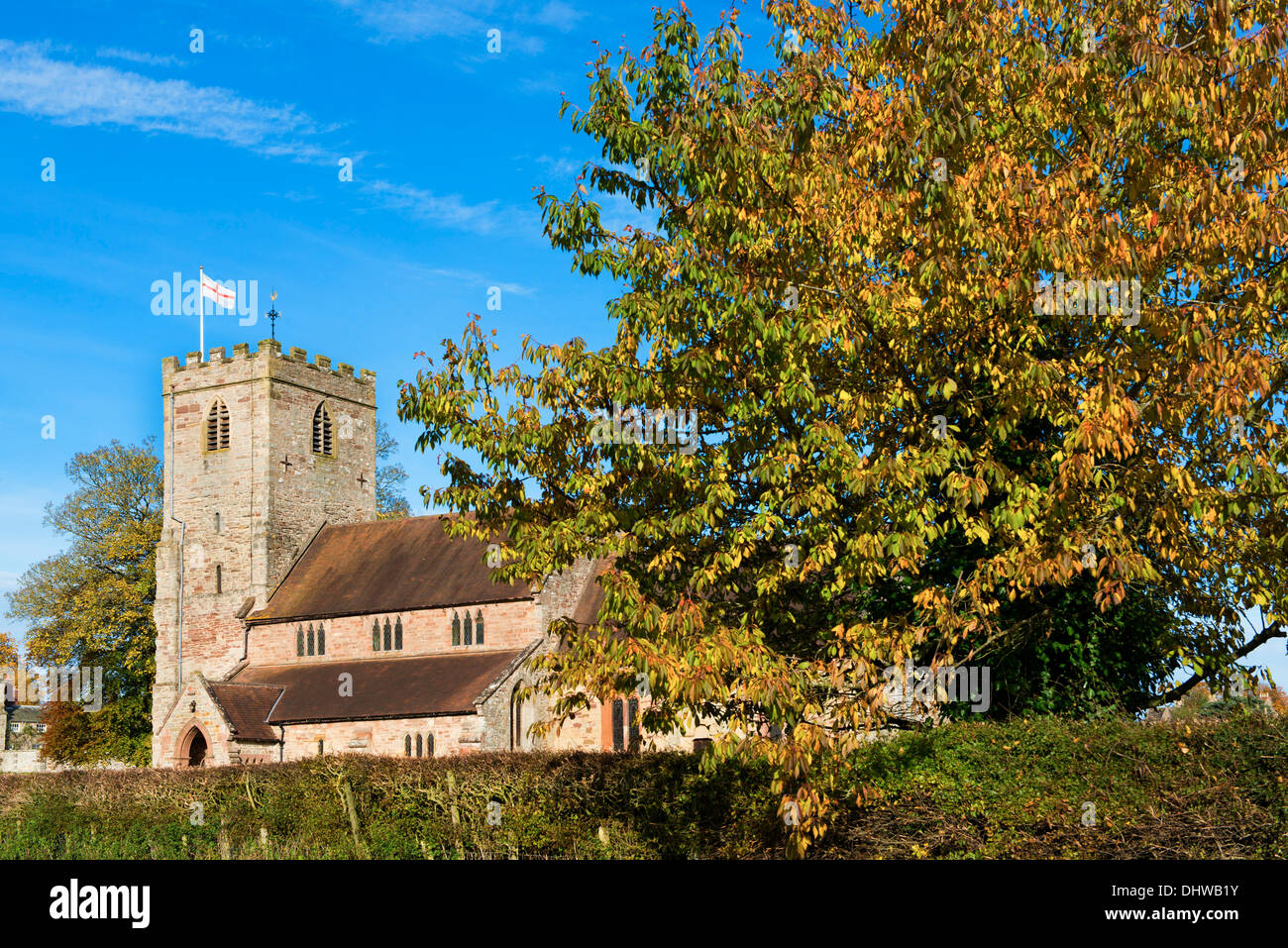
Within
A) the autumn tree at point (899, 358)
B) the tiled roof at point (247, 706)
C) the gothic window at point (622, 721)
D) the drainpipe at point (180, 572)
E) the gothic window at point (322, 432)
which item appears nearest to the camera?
the autumn tree at point (899, 358)

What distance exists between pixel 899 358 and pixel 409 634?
112 feet

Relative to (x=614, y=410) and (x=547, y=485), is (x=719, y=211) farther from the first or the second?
(x=547, y=485)

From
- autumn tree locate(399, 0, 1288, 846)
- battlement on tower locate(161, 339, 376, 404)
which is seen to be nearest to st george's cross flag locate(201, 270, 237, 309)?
battlement on tower locate(161, 339, 376, 404)

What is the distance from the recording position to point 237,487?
166 feet

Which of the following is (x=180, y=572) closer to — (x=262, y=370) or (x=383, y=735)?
(x=262, y=370)

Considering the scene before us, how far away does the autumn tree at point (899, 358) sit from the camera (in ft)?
36.7

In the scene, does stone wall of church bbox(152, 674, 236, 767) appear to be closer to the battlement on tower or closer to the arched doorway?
the arched doorway

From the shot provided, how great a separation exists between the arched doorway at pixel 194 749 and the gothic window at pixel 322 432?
1379 cm

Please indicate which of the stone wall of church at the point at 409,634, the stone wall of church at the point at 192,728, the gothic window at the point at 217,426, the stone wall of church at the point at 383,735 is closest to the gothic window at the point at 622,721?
the stone wall of church at the point at 409,634

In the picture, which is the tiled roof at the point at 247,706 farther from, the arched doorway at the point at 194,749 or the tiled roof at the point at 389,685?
the arched doorway at the point at 194,749

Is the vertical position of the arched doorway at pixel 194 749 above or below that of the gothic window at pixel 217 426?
below

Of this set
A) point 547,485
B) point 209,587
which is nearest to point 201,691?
point 209,587

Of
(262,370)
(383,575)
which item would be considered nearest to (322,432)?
(262,370)

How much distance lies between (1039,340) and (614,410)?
470cm
